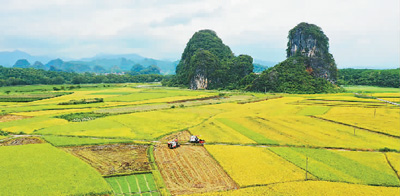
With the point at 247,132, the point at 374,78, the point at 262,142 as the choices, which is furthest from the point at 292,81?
the point at 262,142

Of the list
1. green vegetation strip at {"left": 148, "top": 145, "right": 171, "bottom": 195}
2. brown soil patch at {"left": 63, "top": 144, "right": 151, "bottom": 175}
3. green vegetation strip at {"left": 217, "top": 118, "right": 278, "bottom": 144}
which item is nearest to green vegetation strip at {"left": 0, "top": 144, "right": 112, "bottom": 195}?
brown soil patch at {"left": 63, "top": 144, "right": 151, "bottom": 175}

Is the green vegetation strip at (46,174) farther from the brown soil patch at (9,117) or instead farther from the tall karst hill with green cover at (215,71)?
the tall karst hill with green cover at (215,71)

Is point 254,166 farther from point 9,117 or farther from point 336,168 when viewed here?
point 9,117

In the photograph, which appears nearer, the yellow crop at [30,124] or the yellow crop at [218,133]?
the yellow crop at [218,133]

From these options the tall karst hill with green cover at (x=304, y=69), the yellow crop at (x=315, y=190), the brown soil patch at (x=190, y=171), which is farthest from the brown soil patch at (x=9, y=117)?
the tall karst hill with green cover at (x=304, y=69)

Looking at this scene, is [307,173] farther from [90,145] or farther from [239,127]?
[90,145]
